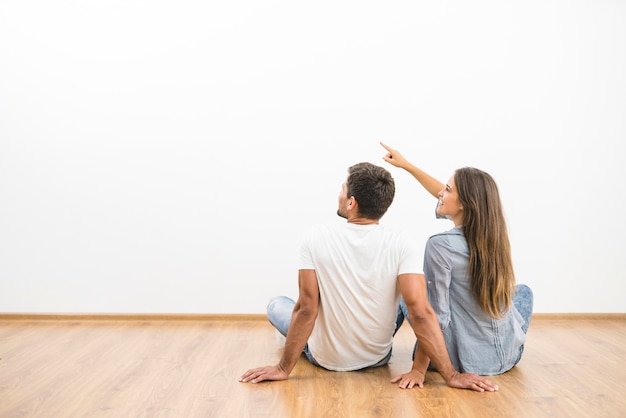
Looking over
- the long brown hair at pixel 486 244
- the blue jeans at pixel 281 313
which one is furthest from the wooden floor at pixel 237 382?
the long brown hair at pixel 486 244

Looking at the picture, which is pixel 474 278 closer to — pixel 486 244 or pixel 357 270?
pixel 486 244

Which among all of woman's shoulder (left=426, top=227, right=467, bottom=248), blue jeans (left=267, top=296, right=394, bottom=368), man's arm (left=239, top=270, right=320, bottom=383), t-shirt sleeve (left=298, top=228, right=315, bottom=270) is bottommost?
blue jeans (left=267, top=296, right=394, bottom=368)

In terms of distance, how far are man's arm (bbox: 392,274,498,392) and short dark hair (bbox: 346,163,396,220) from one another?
0.30m

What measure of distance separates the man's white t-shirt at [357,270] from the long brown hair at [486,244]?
248 millimetres

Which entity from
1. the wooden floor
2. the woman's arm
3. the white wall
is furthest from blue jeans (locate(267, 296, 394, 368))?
the white wall

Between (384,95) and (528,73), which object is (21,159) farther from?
(528,73)

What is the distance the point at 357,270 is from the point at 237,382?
667 millimetres

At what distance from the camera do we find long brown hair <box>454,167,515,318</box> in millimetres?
3000

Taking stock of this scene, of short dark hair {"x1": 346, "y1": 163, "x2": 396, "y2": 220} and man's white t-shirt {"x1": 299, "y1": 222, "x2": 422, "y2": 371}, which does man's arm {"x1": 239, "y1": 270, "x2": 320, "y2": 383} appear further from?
short dark hair {"x1": 346, "y1": 163, "x2": 396, "y2": 220}

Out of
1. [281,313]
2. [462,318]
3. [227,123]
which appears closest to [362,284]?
[462,318]

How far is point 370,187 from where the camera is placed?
9.69 feet

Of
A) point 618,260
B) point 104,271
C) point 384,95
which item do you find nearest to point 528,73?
point 384,95

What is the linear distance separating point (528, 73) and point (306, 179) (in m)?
1.50

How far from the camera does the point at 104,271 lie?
4434 millimetres
